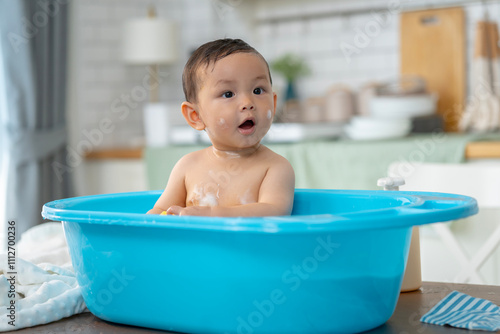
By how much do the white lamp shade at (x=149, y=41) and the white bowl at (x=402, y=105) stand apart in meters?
1.07

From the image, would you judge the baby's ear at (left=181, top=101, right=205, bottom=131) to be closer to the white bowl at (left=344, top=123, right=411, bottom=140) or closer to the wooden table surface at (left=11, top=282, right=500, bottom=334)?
the wooden table surface at (left=11, top=282, right=500, bottom=334)

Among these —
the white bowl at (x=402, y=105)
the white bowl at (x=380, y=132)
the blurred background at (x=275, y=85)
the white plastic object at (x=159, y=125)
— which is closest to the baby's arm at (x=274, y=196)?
the blurred background at (x=275, y=85)

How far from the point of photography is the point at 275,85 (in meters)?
3.56

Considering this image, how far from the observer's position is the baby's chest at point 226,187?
0.86 metres

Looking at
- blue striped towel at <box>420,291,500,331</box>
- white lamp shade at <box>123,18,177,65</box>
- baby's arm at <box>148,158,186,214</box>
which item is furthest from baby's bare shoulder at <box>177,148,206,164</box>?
white lamp shade at <box>123,18,177,65</box>

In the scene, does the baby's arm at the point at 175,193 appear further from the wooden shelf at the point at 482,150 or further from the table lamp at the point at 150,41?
the table lamp at the point at 150,41

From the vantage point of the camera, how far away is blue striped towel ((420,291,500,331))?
2.23ft

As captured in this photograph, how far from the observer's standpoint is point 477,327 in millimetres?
675

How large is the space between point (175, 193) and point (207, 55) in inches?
7.5

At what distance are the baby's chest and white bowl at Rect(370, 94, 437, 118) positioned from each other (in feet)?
6.42

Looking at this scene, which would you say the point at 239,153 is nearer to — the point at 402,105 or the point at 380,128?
the point at 380,128

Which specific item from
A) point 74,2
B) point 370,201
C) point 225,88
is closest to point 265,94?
point 225,88

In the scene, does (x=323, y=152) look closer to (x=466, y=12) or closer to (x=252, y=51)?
(x=466, y=12)

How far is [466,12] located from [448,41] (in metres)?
0.15
